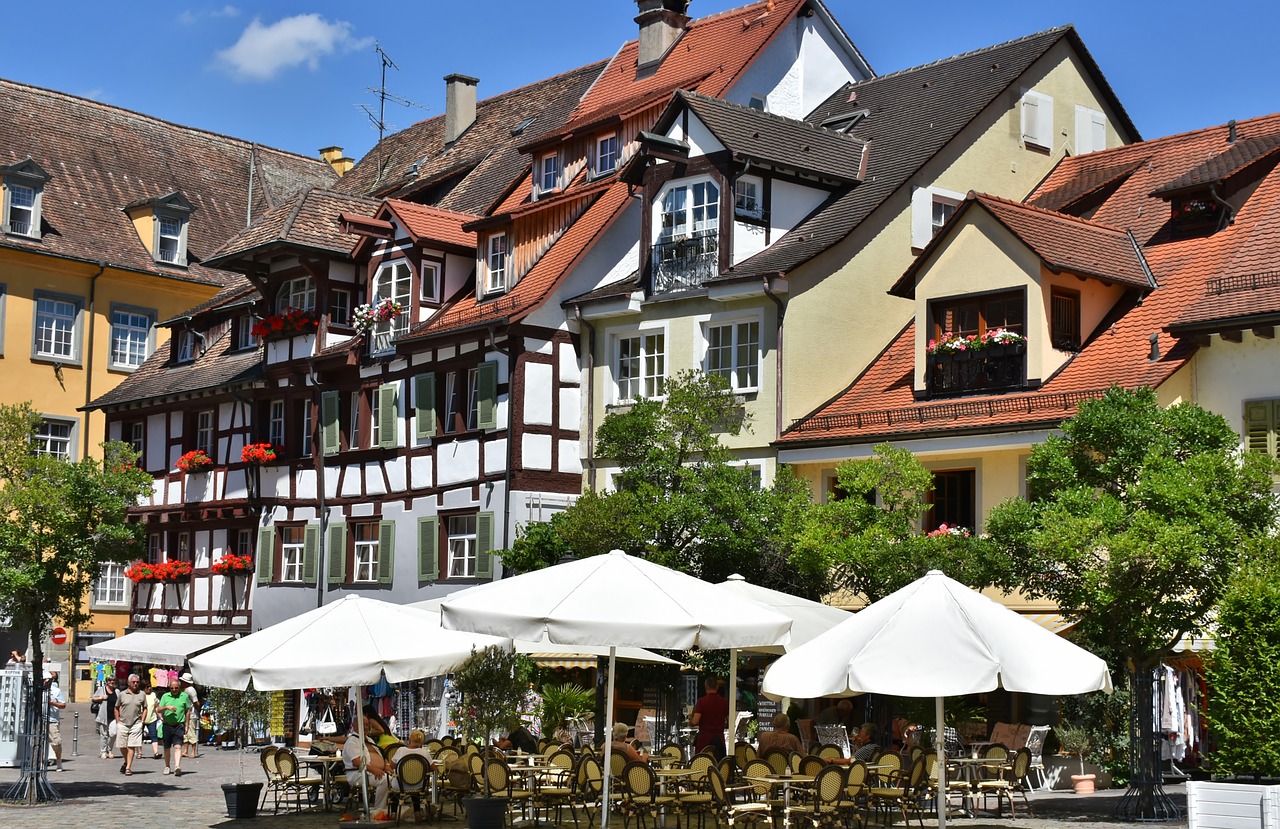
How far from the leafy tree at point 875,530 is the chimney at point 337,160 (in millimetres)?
35612

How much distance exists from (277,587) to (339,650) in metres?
22.3

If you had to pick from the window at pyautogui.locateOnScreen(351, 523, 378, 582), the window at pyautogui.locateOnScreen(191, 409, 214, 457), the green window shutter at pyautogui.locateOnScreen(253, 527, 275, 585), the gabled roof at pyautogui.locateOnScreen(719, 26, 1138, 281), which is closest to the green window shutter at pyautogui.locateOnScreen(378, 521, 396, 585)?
the window at pyautogui.locateOnScreen(351, 523, 378, 582)

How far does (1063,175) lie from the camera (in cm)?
3375

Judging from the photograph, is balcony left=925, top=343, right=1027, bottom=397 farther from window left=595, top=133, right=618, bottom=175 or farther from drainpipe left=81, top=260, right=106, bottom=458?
drainpipe left=81, top=260, right=106, bottom=458

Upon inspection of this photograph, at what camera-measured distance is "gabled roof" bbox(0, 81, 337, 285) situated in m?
51.5

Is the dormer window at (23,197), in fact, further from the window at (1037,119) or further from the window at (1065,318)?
the window at (1065,318)

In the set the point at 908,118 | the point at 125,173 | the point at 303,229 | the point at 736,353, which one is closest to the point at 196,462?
the point at 303,229

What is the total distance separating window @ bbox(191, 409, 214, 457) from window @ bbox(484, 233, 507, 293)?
35.4ft

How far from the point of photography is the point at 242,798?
20.5 m

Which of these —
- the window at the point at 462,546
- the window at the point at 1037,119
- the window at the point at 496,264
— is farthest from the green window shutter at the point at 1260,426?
the window at the point at 496,264

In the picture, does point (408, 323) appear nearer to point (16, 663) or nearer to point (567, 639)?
point (16, 663)

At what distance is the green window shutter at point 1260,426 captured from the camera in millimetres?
24688

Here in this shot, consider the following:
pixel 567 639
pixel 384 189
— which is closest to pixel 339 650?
pixel 567 639

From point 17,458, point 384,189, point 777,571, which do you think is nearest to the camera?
point 17,458
